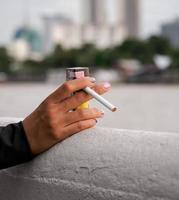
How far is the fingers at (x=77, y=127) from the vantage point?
144cm

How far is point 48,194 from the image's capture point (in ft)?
4.74

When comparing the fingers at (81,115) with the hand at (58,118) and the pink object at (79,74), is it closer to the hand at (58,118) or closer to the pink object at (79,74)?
the hand at (58,118)

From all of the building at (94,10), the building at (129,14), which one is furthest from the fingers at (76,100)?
the building at (94,10)

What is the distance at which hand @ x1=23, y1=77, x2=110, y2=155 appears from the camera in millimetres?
1409

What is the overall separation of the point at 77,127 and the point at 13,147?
203 mm

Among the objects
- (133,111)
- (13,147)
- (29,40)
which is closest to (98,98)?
(13,147)

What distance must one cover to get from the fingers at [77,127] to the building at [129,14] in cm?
9121

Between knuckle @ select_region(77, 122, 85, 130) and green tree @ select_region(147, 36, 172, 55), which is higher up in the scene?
knuckle @ select_region(77, 122, 85, 130)

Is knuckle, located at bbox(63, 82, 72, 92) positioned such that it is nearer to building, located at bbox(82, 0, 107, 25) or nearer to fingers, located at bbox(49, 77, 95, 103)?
fingers, located at bbox(49, 77, 95, 103)

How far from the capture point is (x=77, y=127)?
1.45 meters

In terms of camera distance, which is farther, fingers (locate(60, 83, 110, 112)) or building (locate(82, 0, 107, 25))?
building (locate(82, 0, 107, 25))

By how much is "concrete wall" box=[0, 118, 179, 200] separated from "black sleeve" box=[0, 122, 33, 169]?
0.20ft

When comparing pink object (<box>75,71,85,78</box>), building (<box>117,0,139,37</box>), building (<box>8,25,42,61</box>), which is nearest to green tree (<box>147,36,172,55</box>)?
building (<box>8,25,42,61</box>)

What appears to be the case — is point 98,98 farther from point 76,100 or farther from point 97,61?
point 97,61
